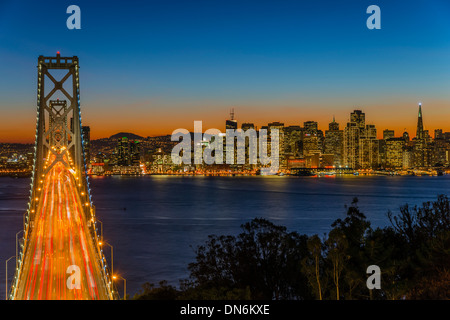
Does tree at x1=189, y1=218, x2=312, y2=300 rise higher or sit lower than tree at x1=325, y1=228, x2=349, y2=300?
lower

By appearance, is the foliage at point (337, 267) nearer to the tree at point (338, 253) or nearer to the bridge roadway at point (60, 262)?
the tree at point (338, 253)

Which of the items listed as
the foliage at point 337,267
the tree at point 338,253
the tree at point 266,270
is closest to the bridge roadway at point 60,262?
the foliage at point 337,267

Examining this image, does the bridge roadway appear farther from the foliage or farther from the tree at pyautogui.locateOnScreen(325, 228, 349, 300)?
the tree at pyautogui.locateOnScreen(325, 228, 349, 300)

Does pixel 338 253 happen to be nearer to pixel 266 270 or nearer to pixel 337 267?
pixel 337 267

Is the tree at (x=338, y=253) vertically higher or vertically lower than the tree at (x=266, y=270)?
higher

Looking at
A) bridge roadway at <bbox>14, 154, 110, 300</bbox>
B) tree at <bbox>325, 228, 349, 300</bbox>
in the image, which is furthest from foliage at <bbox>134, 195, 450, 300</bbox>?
bridge roadway at <bbox>14, 154, 110, 300</bbox>

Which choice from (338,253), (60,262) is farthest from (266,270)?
(60,262)
